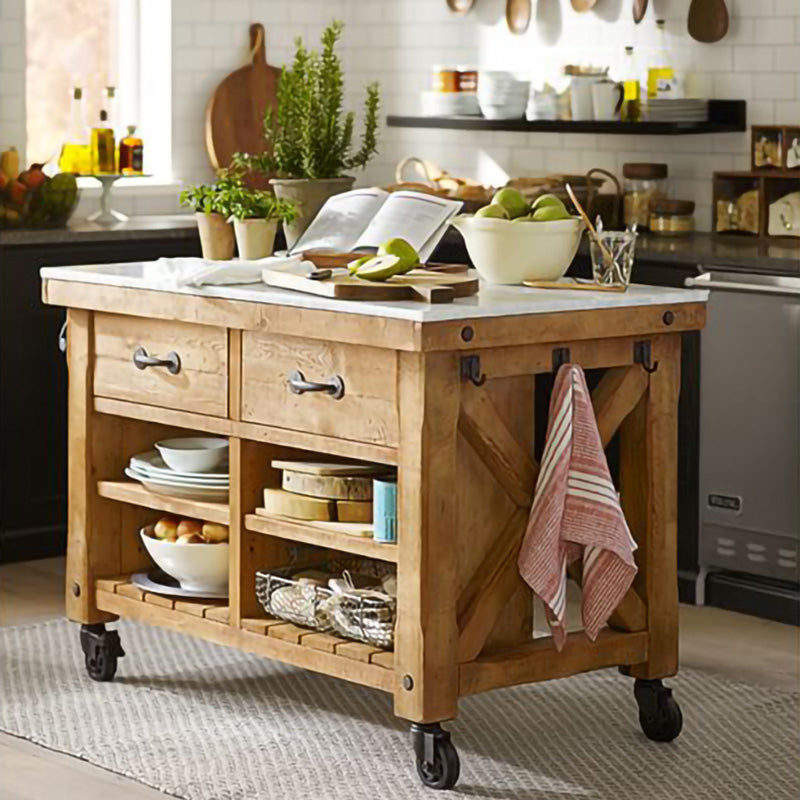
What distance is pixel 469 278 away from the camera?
4.08m

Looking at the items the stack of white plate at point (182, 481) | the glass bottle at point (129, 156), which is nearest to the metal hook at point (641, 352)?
the stack of white plate at point (182, 481)

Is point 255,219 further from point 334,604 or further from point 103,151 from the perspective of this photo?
point 103,151

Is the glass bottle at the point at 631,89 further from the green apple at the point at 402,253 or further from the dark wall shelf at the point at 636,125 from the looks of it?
the green apple at the point at 402,253

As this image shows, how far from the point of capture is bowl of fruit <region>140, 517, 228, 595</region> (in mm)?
4355

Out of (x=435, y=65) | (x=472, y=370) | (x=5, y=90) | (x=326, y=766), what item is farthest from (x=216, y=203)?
(x=435, y=65)

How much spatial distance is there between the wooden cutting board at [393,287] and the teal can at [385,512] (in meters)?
0.41

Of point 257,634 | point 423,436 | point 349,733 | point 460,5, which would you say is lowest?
point 349,733

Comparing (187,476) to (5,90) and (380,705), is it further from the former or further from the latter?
(5,90)

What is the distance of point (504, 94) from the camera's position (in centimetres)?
655

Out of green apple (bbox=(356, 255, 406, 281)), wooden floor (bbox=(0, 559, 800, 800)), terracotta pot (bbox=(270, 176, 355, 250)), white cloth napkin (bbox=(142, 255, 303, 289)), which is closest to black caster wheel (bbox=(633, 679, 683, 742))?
wooden floor (bbox=(0, 559, 800, 800))

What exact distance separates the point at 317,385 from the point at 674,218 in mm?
2597

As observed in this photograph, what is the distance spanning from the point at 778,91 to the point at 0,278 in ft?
8.68

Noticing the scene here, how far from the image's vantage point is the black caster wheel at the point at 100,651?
463 cm

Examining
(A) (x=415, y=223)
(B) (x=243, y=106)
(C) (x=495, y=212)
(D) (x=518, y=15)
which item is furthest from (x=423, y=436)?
(B) (x=243, y=106)
